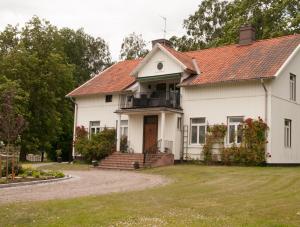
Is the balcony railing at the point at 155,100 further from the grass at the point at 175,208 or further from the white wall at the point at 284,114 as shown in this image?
the grass at the point at 175,208

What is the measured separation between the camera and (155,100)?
1214 inches

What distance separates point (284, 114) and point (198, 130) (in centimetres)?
523

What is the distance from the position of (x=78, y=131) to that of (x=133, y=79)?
5.75 m

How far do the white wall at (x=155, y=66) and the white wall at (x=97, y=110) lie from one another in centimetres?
325

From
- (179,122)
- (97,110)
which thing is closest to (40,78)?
(97,110)

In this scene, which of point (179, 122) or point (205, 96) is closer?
point (205, 96)

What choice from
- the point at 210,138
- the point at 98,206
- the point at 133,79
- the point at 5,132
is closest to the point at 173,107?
the point at 210,138

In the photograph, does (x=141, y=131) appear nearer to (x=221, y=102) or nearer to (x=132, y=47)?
(x=221, y=102)

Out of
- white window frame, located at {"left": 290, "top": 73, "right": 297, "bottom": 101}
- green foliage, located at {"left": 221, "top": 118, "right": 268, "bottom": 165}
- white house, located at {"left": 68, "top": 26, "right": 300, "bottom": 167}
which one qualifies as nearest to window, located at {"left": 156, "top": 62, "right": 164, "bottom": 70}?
white house, located at {"left": 68, "top": 26, "right": 300, "bottom": 167}

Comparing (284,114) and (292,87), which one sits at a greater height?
(292,87)

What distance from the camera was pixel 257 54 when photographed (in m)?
29.9

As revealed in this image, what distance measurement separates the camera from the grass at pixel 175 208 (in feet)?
34.0

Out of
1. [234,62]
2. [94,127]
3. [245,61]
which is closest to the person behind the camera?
[245,61]

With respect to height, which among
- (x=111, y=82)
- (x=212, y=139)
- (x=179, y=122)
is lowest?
(x=212, y=139)
